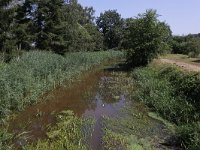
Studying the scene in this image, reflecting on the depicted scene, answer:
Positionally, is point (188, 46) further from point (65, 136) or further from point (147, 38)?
point (65, 136)

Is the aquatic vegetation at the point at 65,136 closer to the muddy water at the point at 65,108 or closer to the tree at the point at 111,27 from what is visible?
the muddy water at the point at 65,108

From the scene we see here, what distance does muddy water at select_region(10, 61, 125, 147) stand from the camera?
1293 cm

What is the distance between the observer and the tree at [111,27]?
3612 inches

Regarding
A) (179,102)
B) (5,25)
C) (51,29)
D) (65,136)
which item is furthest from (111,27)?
(65,136)

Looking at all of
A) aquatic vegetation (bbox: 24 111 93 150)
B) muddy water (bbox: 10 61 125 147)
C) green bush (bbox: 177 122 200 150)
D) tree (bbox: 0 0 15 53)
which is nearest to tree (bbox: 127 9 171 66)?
muddy water (bbox: 10 61 125 147)

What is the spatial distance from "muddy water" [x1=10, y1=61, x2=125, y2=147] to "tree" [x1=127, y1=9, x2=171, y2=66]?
10290 millimetres

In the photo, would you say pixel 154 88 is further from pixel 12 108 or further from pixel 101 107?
pixel 12 108

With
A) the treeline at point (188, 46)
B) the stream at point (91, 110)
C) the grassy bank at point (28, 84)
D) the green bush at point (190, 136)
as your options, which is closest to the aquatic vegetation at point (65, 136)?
the grassy bank at point (28, 84)

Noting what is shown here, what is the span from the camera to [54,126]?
13555 millimetres

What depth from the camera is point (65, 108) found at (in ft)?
57.3

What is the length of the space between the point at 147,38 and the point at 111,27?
6142cm

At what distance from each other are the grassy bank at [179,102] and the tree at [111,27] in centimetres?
7058

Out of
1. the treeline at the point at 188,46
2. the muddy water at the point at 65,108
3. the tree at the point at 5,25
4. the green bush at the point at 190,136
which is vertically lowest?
the muddy water at the point at 65,108

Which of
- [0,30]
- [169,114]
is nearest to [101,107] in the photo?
[169,114]
